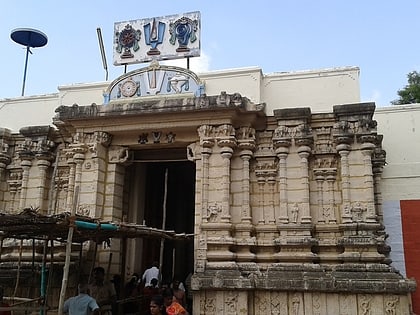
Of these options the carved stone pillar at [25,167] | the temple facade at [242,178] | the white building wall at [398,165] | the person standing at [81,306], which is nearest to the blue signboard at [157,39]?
the temple facade at [242,178]

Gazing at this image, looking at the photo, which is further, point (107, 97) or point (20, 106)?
point (20, 106)

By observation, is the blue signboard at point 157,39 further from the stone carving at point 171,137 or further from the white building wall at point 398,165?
the white building wall at point 398,165

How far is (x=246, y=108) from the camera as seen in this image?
10828 millimetres

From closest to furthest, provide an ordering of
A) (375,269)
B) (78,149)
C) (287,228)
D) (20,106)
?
Result: 1. (375,269)
2. (287,228)
3. (78,149)
4. (20,106)

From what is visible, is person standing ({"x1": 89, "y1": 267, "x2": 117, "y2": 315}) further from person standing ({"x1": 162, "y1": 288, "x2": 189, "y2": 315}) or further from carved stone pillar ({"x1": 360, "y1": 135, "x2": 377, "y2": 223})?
carved stone pillar ({"x1": 360, "y1": 135, "x2": 377, "y2": 223})

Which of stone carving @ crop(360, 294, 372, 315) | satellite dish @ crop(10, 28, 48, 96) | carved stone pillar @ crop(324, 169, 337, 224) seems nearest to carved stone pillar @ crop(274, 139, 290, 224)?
carved stone pillar @ crop(324, 169, 337, 224)

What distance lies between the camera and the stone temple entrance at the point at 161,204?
12672 mm

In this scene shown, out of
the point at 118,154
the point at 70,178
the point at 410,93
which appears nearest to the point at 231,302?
the point at 118,154

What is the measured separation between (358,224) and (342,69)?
415 cm

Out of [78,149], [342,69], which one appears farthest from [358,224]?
[78,149]

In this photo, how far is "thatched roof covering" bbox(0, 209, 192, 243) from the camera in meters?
7.46

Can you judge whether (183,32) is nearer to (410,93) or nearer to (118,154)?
(118,154)

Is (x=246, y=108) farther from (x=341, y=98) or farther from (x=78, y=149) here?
(x=78, y=149)

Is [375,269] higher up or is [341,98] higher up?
[341,98]
